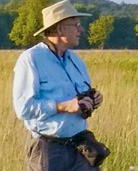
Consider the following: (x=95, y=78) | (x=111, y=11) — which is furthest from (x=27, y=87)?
(x=111, y=11)

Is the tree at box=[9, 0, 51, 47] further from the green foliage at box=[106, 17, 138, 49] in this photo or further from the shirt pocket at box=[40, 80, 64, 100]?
the shirt pocket at box=[40, 80, 64, 100]

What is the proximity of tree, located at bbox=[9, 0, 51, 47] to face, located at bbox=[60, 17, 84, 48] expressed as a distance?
118 ft

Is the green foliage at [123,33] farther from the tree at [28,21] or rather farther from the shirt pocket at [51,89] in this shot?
A: the shirt pocket at [51,89]

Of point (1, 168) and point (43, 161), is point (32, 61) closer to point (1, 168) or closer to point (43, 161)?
point (43, 161)

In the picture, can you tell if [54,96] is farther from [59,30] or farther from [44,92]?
[59,30]

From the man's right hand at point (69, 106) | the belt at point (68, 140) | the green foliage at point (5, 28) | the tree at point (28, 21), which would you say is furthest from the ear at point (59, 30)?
the green foliage at point (5, 28)

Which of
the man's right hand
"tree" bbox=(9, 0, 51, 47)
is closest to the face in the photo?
the man's right hand

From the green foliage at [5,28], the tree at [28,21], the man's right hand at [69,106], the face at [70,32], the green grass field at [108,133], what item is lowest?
the green foliage at [5,28]

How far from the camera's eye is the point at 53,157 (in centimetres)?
382

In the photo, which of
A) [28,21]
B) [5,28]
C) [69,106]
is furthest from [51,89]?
[5,28]

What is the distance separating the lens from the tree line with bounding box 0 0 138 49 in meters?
46.7

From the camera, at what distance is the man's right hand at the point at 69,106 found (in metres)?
3.66

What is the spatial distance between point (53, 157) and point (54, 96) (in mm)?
364

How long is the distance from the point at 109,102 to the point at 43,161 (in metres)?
3.52
